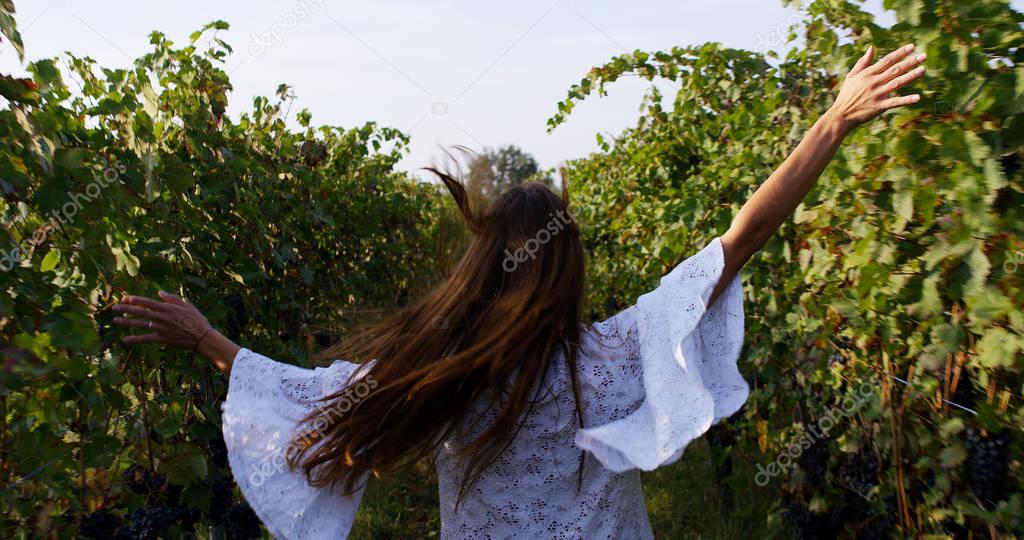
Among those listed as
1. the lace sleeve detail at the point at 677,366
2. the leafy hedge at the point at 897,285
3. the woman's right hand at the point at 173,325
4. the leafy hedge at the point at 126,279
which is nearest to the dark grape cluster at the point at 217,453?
the leafy hedge at the point at 126,279

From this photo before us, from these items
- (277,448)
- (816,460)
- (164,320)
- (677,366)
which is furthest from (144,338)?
(816,460)

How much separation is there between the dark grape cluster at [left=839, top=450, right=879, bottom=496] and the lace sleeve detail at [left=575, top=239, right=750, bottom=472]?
93 centimetres

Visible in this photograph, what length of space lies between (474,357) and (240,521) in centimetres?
142

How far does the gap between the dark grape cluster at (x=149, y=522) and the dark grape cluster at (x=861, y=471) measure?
191 cm

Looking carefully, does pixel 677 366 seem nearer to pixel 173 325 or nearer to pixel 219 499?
pixel 173 325

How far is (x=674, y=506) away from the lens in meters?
4.46

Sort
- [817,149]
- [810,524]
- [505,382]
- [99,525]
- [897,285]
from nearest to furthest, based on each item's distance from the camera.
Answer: [817,149] → [505,382] → [897,285] → [99,525] → [810,524]

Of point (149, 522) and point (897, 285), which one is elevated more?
point (149, 522)

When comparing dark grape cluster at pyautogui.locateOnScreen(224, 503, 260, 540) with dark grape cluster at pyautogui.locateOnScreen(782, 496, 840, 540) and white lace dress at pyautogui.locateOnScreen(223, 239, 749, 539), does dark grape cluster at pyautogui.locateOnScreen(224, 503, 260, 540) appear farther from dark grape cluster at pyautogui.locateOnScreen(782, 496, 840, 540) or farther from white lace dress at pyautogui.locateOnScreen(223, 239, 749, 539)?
dark grape cluster at pyautogui.locateOnScreen(782, 496, 840, 540)

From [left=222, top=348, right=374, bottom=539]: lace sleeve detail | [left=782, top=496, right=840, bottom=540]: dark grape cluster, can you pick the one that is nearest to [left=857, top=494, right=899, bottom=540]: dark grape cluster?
[left=782, top=496, right=840, bottom=540]: dark grape cluster

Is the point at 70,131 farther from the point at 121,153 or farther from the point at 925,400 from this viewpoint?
the point at 925,400

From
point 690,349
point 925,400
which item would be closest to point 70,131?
point 690,349

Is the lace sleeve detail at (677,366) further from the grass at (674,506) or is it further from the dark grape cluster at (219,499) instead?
the grass at (674,506)

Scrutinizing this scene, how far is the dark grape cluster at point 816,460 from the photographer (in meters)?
2.61
